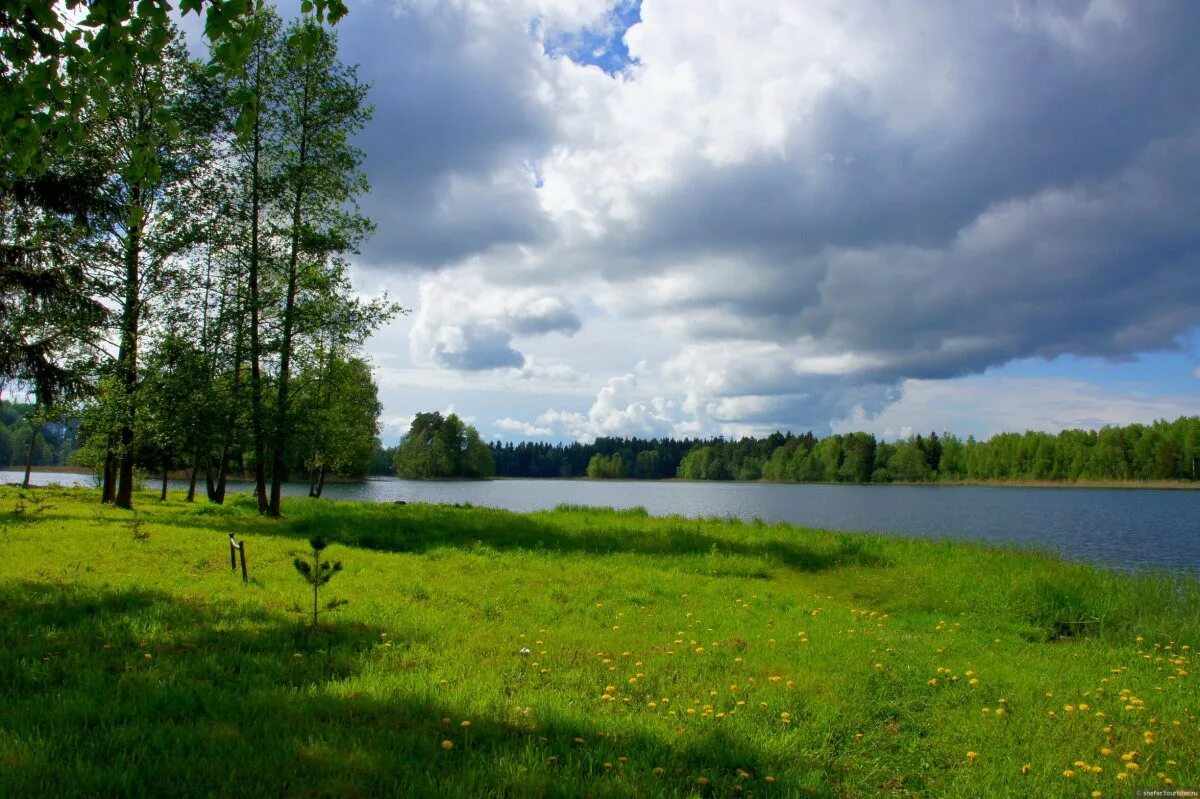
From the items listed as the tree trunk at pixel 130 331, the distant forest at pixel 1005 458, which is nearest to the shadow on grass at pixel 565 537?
the tree trunk at pixel 130 331

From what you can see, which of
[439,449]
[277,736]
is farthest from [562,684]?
[439,449]

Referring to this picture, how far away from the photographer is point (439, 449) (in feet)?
431

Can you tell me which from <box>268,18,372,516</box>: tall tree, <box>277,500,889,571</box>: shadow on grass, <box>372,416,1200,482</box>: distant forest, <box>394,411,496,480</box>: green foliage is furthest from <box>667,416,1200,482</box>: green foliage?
<box>268,18,372,516</box>: tall tree

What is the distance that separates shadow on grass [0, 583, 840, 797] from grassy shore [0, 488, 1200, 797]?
2 centimetres

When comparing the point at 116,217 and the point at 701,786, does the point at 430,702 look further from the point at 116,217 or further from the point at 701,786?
the point at 116,217

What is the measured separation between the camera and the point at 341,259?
26.9 meters

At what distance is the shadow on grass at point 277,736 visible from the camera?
4.63 metres

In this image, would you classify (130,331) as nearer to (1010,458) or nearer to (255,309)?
(255,309)

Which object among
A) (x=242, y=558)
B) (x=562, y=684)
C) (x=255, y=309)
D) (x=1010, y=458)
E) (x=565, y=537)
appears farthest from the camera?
(x=1010, y=458)

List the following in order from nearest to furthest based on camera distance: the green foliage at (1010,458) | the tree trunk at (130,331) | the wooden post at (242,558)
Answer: the wooden post at (242,558) → the tree trunk at (130,331) → the green foliage at (1010,458)

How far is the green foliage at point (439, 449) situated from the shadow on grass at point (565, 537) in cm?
10562

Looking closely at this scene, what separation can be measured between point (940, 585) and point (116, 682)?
16.5m

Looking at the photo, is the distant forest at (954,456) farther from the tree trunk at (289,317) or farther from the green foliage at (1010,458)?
the tree trunk at (289,317)

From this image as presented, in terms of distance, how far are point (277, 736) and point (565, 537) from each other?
59.4 ft
